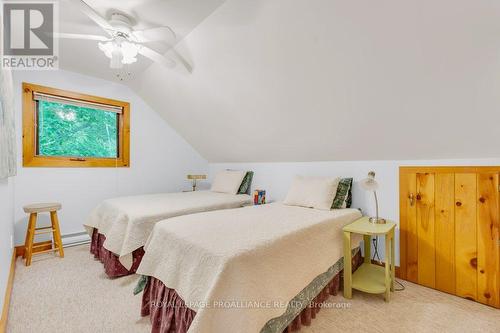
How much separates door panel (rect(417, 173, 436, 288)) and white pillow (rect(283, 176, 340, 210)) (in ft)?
2.38

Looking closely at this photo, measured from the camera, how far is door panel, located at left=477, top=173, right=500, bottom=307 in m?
1.69

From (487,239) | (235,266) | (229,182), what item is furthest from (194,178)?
(487,239)

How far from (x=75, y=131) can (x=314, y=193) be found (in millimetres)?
3238

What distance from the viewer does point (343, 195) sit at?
2.31 metres

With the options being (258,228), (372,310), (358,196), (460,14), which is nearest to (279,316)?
(258,228)

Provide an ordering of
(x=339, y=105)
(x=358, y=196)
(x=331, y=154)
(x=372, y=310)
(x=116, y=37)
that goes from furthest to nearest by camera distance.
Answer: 1. (x=331, y=154)
2. (x=358, y=196)
3. (x=339, y=105)
4. (x=116, y=37)
5. (x=372, y=310)

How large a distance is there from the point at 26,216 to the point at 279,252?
3.11 metres

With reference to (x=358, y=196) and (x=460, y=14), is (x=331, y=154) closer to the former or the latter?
(x=358, y=196)

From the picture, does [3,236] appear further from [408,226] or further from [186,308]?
[408,226]

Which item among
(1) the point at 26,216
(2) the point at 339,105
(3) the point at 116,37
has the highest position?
(3) the point at 116,37

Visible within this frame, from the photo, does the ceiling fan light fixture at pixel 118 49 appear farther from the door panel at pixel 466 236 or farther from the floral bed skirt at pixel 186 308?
the door panel at pixel 466 236

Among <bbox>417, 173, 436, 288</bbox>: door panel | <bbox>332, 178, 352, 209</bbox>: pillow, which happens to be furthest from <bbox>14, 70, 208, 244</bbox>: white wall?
<bbox>417, 173, 436, 288</bbox>: door panel

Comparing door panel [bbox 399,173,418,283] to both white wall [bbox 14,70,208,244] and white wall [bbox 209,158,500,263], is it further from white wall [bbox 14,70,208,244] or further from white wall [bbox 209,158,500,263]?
white wall [bbox 14,70,208,244]

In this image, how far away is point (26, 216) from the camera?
2.65 meters
